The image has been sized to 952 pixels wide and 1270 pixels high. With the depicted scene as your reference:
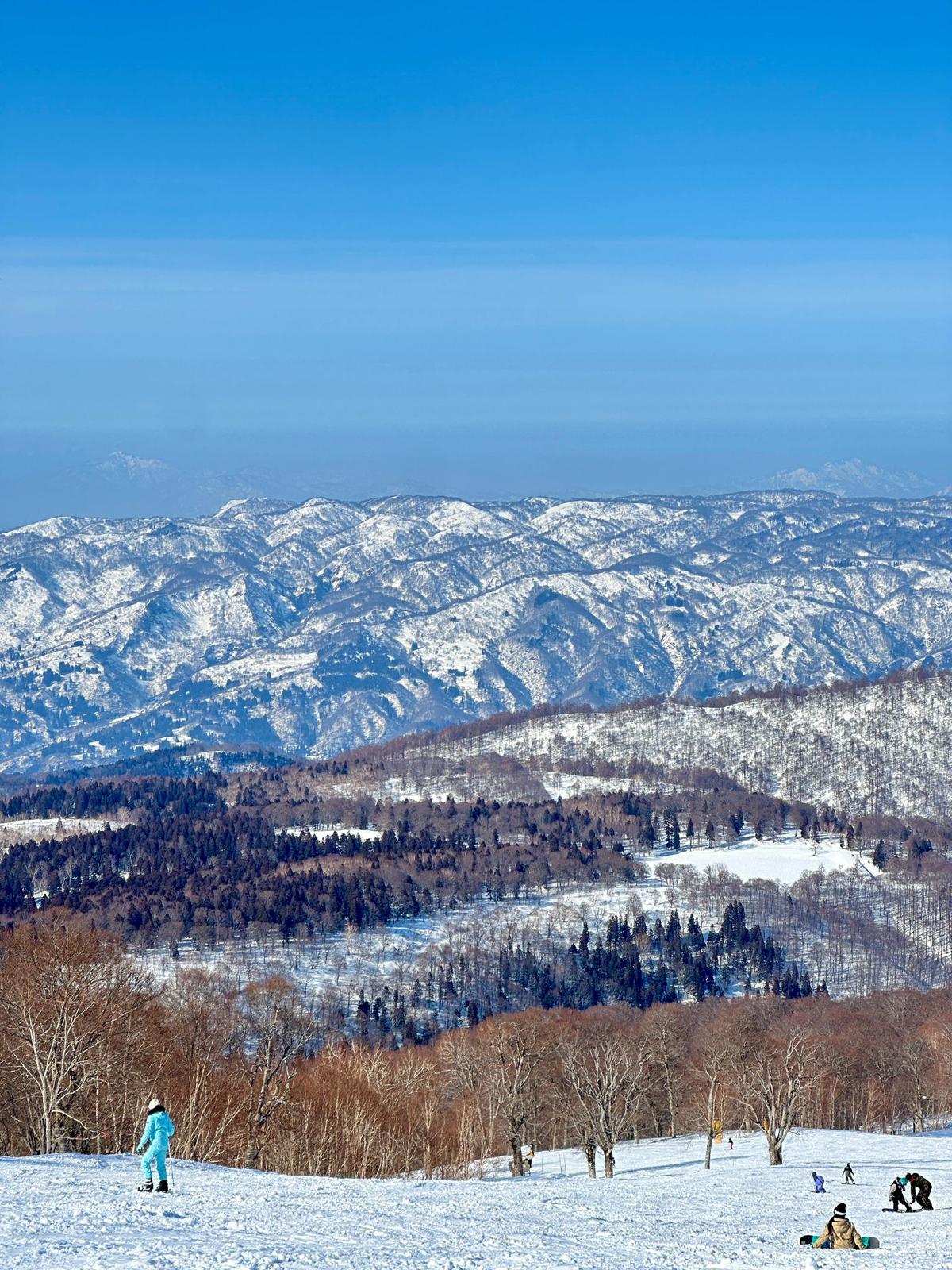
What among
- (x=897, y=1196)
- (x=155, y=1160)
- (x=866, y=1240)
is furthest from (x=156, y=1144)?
(x=897, y=1196)

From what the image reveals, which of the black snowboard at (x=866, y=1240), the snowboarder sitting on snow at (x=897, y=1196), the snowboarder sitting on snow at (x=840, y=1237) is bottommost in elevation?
the snowboarder sitting on snow at (x=897, y=1196)

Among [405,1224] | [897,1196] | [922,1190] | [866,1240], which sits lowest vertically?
[897,1196]

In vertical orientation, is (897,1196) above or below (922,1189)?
below

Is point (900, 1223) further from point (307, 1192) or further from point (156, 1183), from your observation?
point (156, 1183)

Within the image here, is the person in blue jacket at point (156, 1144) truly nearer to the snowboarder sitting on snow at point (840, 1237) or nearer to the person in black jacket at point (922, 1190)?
the snowboarder sitting on snow at point (840, 1237)

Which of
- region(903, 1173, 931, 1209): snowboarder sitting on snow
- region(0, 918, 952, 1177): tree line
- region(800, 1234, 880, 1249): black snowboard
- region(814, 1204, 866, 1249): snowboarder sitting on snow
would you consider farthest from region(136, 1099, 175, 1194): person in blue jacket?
region(903, 1173, 931, 1209): snowboarder sitting on snow

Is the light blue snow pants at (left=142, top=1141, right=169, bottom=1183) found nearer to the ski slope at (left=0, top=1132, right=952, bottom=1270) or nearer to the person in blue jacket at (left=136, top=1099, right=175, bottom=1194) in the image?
the person in blue jacket at (left=136, top=1099, right=175, bottom=1194)

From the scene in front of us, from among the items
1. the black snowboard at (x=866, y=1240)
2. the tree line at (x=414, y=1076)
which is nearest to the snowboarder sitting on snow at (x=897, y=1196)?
the black snowboard at (x=866, y=1240)

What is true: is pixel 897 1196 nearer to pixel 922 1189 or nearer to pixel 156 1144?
pixel 922 1189

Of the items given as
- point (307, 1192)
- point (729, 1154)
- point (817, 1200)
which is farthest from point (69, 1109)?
point (729, 1154)
